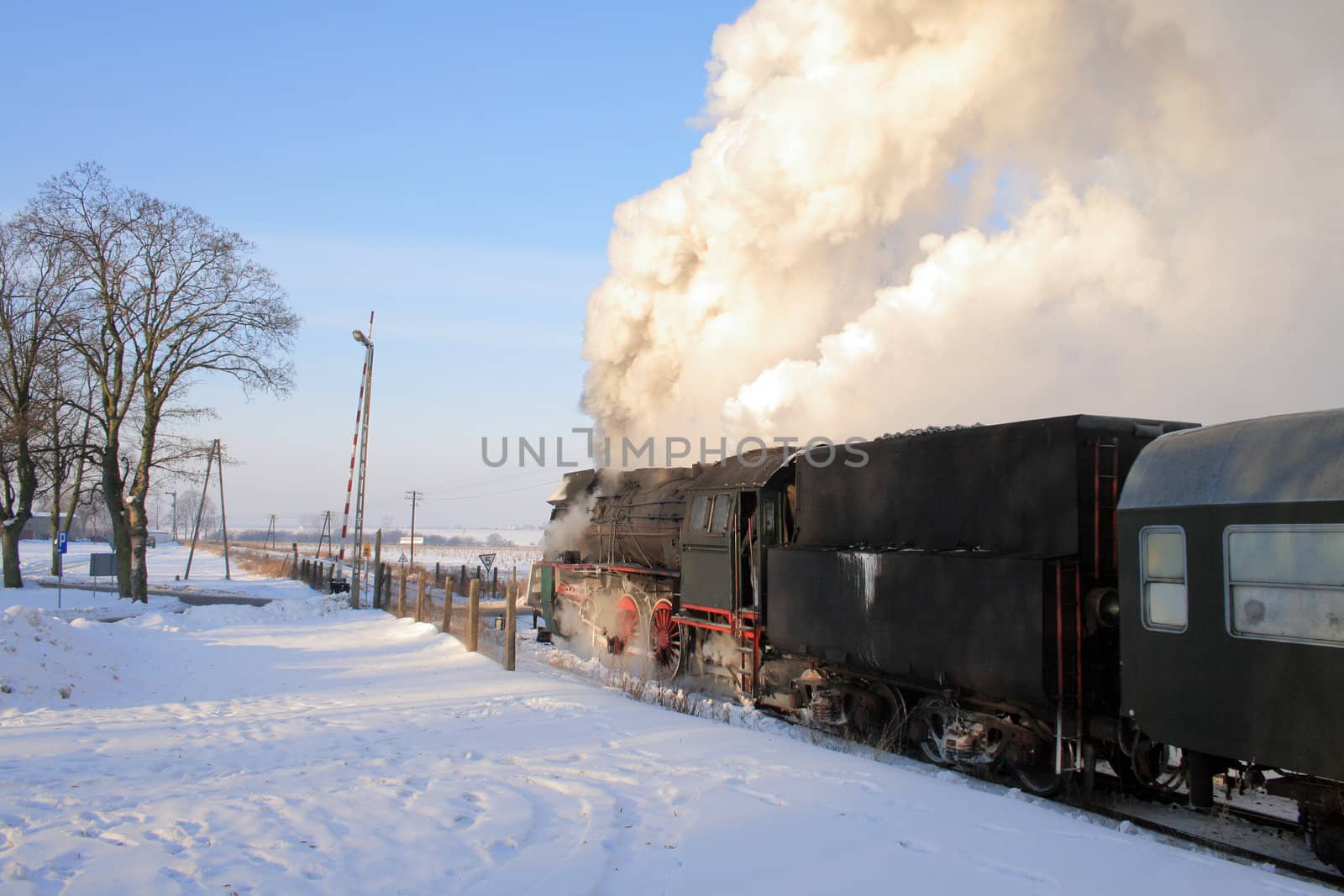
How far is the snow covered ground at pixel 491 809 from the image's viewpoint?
412 centimetres

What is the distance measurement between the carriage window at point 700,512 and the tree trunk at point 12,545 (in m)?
22.4

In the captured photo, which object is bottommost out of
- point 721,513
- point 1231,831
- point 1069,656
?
point 1231,831

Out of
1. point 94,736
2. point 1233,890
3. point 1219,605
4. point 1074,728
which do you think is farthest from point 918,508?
point 94,736

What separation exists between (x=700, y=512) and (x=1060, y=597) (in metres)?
5.78

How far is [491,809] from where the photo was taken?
5.12 m

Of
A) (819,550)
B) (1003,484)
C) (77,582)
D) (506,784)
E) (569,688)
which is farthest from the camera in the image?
(77,582)

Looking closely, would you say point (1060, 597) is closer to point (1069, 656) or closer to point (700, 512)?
point (1069, 656)

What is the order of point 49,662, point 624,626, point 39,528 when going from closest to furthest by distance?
point 49,662 < point 624,626 < point 39,528

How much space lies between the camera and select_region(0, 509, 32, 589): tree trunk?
79.9 feet

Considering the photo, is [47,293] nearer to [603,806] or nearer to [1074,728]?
[603,806]

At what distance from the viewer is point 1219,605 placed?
16.8 feet

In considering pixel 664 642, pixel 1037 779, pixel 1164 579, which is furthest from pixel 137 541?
pixel 1164 579

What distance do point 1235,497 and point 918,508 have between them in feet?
9.89

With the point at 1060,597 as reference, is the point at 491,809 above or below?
below
